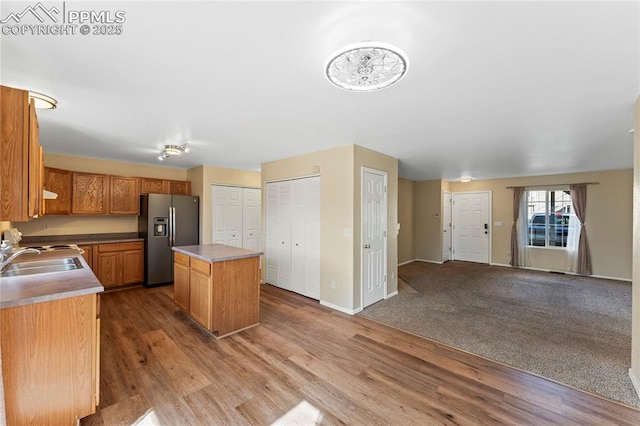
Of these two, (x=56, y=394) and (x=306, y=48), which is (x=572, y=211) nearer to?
(x=306, y=48)

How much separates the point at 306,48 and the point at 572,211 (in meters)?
7.63

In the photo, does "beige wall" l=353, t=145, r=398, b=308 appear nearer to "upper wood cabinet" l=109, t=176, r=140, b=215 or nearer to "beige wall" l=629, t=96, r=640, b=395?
"beige wall" l=629, t=96, r=640, b=395

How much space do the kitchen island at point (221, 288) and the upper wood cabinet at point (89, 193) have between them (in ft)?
8.09

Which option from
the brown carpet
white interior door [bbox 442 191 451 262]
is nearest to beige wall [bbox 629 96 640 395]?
the brown carpet

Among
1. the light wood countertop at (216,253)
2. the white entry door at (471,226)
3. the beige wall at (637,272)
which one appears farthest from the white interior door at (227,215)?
the white entry door at (471,226)

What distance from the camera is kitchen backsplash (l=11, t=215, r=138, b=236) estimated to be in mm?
4406

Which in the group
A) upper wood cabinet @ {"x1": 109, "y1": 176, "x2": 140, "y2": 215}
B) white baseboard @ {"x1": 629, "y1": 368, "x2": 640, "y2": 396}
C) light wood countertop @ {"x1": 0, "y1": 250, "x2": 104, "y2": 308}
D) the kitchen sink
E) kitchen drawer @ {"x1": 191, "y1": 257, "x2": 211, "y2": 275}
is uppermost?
upper wood cabinet @ {"x1": 109, "y1": 176, "x2": 140, "y2": 215}

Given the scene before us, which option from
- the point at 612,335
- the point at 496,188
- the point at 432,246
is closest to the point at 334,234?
the point at 612,335

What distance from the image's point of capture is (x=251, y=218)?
615cm

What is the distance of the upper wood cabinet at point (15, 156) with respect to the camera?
149cm

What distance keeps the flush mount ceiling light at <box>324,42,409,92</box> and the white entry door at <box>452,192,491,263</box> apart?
7.10 metres

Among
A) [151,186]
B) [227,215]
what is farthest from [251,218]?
[151,186]

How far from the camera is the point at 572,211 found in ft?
20.5

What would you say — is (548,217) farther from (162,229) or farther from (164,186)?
(164,186)
